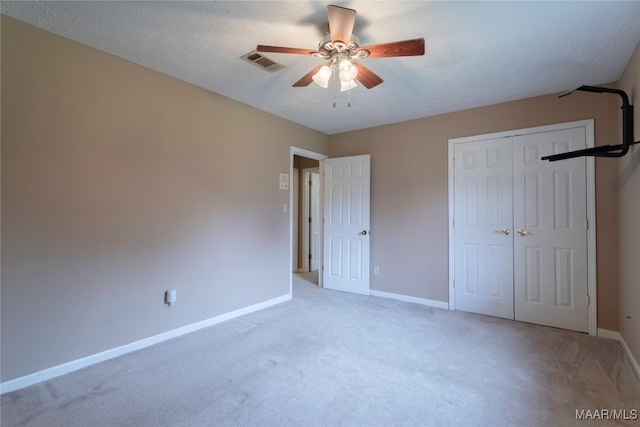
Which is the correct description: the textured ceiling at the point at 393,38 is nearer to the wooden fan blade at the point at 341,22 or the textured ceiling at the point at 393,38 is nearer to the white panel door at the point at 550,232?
the wooden fan blade at the point at 341,22

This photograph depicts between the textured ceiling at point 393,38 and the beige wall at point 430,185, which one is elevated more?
the textured ceiling at point 393,38

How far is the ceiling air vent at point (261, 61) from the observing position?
244 cm

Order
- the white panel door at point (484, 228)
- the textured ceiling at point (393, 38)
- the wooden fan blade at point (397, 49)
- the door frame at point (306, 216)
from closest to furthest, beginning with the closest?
1. the wooden fan blade at point (397, 49)
2. the textured ceiling at point (393, 38)
3. the white panel door at point (484, 228)
4. the door frame at point (306, 216)

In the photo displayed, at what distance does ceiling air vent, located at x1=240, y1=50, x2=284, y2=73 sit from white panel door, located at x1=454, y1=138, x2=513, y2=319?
2.39 metres

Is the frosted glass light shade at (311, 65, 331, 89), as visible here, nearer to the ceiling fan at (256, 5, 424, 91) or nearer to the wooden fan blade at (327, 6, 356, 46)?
the ceiling fan at (256, 5, 424, 91)

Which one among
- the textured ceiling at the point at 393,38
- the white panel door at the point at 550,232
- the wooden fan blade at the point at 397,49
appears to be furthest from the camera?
the white panel door at the point at 550,232

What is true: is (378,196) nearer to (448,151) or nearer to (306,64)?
(448,151)

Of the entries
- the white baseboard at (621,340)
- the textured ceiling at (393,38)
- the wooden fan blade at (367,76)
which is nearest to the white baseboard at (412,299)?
the white baseboard at (621,340)

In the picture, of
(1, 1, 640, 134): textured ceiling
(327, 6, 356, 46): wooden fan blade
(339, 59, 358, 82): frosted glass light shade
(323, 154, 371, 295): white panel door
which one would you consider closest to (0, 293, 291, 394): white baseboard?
(323, 154, 371, 295): white panel door

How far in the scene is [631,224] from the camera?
240cm

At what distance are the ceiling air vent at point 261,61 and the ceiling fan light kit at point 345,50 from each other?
45 centimetres

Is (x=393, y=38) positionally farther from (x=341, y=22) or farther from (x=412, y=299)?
(x=412, y=299)

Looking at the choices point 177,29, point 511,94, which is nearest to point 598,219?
point 511,94

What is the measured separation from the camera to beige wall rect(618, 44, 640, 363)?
2.24m
